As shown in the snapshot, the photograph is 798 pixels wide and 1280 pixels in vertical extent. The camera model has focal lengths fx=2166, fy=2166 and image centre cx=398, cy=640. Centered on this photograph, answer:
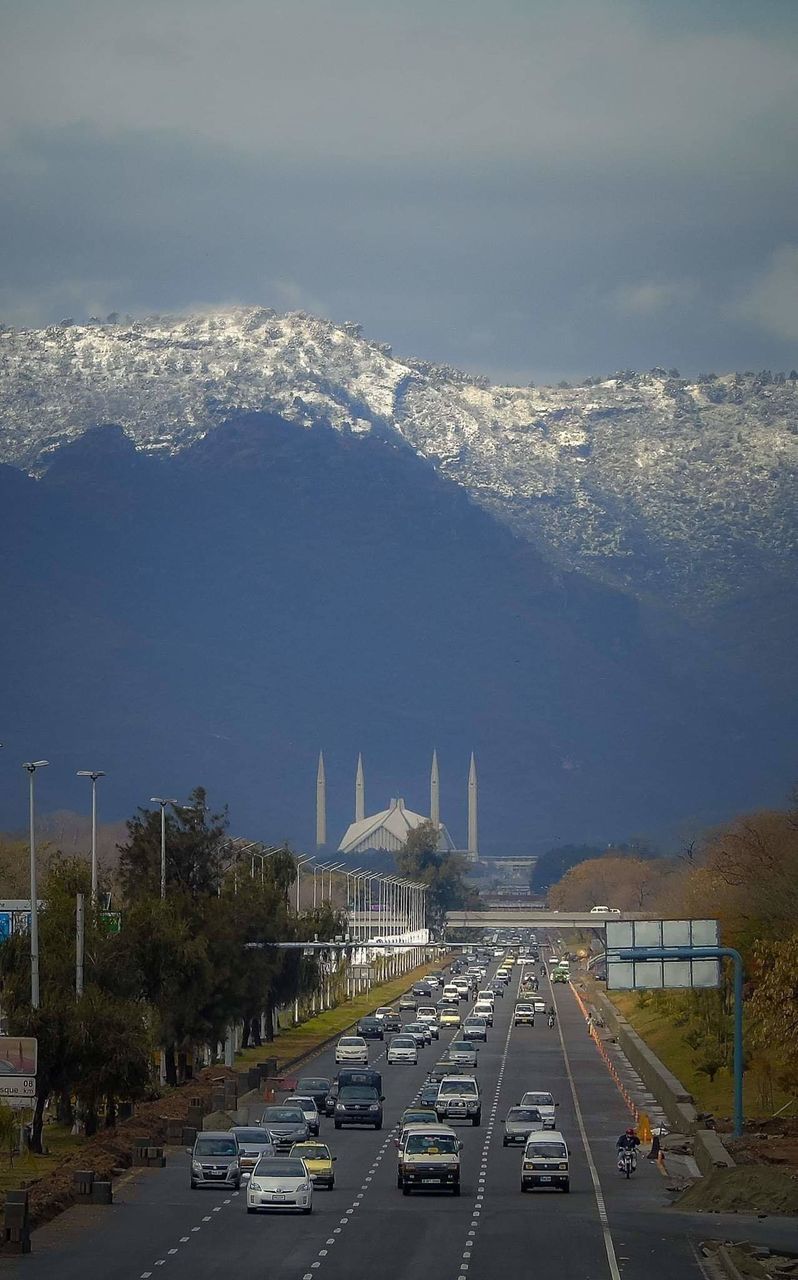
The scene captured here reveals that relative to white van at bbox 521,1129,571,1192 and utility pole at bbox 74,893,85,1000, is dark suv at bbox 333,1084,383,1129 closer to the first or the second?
utility pole at bbox 74,893,85,1000

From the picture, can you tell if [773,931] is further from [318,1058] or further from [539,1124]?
[318,1058]

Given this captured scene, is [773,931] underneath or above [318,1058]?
above

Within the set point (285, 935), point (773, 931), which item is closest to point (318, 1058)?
point (285, 935)

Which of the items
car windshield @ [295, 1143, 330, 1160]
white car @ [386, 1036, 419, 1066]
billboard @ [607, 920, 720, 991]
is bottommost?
white car @ [386, 1036, 419, 1066]

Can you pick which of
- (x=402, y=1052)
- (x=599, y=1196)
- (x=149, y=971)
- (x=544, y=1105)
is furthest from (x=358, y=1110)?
(x=402, y=1052)

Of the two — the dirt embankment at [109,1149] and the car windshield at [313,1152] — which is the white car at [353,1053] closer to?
the dirt embankment at [109,1149]

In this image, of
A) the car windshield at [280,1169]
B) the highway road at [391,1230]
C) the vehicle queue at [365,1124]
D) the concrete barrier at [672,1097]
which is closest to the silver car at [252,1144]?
the vehicle queue at [365,1124]

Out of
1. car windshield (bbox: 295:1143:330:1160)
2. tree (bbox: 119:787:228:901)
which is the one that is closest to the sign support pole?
car windshield (bbox: 295:1143:330:1160)

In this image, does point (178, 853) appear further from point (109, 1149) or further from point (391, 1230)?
point (391, 1230)
